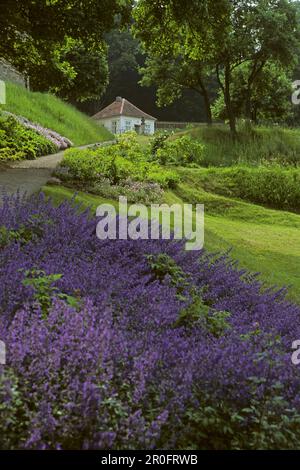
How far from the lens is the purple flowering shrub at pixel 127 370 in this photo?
2314 mm

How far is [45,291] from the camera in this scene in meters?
3.37

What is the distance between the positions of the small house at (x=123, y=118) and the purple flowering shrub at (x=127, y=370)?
5488cm

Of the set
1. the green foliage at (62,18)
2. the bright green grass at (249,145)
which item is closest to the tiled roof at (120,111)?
the bright green grass at (249,145)

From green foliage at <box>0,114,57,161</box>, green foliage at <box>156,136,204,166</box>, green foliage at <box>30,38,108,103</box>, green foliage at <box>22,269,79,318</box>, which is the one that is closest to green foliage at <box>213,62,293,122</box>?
green foliage at <box>30,38,108,103</box>

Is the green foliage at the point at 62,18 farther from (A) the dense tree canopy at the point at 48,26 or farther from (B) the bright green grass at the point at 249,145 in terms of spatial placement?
(B) the bright green grass at the point at 249,145

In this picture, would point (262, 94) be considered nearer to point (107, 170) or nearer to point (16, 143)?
point (16, 143)

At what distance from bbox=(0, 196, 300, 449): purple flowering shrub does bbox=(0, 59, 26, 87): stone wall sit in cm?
1915

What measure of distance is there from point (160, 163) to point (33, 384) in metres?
14.1

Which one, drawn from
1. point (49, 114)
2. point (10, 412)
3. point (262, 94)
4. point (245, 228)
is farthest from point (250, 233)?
point (262, 94)

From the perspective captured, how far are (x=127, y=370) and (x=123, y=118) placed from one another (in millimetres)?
57702

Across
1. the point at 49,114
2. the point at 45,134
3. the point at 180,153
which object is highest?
the point at 49,114

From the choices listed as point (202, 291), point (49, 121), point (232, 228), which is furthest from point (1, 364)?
point (49, 121)

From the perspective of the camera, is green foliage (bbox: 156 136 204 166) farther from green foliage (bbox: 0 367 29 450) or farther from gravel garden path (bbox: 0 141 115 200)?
green foliage (bbox: 0 367 29 450)
